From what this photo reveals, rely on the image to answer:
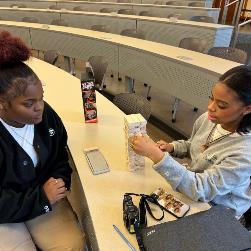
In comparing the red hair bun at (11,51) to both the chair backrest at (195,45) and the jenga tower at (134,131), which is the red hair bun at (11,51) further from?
the chair backrest at (195,45)

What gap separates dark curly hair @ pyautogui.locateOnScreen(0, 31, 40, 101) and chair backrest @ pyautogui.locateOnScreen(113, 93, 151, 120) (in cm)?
90

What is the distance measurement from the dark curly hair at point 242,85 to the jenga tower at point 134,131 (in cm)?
37

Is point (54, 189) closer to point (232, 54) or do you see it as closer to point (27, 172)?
point (27, 172)

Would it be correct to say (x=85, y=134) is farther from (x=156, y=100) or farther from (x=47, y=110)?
(x=156, y=100)

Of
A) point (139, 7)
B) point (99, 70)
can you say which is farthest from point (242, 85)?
point (139, 7)

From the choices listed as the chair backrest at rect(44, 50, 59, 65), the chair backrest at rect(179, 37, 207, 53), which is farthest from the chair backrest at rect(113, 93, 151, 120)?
the chair backrest at rect(179, 37, 207, 53)

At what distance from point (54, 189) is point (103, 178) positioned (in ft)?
0.72

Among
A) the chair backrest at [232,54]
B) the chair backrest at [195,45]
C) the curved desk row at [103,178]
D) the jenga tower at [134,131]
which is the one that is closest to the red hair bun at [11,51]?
the curved desk row at [103,178]

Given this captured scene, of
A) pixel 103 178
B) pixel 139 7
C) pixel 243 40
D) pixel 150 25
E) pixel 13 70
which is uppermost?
pixel 13 70

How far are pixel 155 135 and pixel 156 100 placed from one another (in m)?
1.01

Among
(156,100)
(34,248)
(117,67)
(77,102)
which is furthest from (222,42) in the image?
(34,248)

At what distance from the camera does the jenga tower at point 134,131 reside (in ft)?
3.59

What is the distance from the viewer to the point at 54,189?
3.89 ft

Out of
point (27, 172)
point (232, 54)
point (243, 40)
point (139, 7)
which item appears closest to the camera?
point (27, 172)
